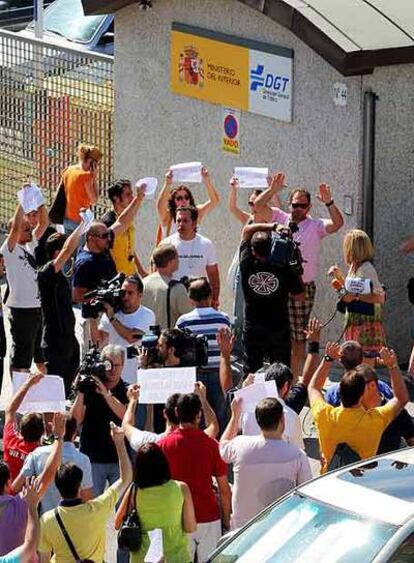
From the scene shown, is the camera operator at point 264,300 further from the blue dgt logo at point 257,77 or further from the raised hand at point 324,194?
the blue dgt logo at point 257,77

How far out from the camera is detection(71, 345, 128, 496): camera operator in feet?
32.9

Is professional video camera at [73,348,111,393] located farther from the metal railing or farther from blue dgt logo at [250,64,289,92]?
the metal railing

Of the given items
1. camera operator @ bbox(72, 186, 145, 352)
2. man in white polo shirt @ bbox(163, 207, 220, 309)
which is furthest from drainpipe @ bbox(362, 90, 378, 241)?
camera operator @ bbox(72, 186, 145, 352)

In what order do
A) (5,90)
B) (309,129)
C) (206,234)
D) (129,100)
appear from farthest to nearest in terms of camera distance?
(5,90), (129,100), (206,234), (309,129)

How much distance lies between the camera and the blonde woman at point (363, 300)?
1286cm

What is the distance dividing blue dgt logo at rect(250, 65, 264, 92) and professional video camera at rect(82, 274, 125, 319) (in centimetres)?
402

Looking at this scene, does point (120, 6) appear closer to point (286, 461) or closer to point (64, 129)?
point (64, 129)

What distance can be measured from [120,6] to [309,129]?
121 inches

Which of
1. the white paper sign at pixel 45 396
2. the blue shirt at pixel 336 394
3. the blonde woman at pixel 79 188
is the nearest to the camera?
the white paper sign at pixel 45 396

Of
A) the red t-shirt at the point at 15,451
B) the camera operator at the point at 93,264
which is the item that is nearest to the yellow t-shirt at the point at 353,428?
the red t-shirt at the point at 15,451

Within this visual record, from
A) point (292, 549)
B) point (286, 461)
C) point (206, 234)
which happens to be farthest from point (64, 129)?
point (292, 549)

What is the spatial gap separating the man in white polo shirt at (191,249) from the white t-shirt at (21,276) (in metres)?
1.13

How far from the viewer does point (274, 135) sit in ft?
50.5

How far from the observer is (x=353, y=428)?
9.46 metres
